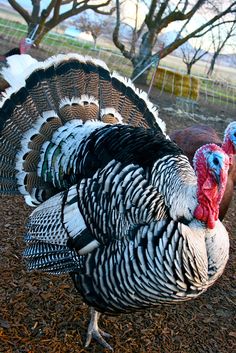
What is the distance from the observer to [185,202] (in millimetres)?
2564

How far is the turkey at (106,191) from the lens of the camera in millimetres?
2508

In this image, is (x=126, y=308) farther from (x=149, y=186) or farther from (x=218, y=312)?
(x=218, y=312)

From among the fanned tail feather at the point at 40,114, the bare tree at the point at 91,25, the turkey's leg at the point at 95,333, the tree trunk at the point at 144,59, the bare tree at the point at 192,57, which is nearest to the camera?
the turkey's leg at the point at 95,333

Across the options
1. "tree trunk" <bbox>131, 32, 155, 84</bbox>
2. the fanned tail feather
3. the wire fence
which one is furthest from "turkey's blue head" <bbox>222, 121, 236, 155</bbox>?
"tree trunk" <bbox>131, 32, 155, 84</bbox>

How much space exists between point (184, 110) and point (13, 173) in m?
11.0

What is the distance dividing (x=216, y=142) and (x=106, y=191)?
104 inches

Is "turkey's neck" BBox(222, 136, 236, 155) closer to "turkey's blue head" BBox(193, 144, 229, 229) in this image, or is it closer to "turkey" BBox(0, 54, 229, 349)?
"turkey" BBox(0, 54, 229, 349)

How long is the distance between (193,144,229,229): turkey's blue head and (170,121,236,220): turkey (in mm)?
1550

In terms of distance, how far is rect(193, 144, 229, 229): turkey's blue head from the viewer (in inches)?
98.3

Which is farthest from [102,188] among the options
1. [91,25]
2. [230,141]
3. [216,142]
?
[91,25]

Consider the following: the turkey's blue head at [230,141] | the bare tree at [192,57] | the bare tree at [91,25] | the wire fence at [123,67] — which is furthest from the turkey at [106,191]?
the bare tree at [91,25]

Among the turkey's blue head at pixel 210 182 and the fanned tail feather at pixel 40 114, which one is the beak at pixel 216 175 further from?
the fanned tail feather at pixel 40 114

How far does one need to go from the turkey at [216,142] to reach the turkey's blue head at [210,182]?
5.08ft

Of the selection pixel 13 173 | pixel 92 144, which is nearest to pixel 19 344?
pixel 13 173
